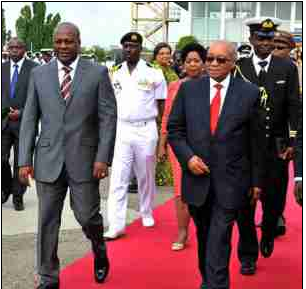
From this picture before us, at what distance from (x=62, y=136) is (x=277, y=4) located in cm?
3465

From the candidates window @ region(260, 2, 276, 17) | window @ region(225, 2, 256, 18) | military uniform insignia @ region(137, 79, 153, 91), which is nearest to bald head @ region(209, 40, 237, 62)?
military uniform insignia @ region(137, 79, 153, 91)

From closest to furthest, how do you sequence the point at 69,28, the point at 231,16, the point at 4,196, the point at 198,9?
the point at 69,28 < the point at 4,196 < the point at 231,16 < the point at 198,9

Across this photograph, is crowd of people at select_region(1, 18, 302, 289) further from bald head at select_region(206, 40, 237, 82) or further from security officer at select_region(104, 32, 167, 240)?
security officer at select_region(104, 32, 167, 240)

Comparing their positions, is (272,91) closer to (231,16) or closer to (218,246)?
(218,246)

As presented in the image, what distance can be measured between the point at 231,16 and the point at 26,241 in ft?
111

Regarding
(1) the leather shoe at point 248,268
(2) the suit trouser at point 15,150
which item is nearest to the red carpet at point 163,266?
(1) the leather shoe at point 248,268

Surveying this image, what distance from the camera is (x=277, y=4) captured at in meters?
37.6

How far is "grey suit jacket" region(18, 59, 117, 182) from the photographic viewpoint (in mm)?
4832

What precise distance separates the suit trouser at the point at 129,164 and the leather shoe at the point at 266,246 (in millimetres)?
1472

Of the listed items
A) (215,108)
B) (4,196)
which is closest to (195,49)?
(215,108)

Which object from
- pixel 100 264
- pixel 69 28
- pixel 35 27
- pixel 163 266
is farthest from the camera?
pixel 35 27

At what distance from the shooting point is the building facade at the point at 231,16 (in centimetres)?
3691

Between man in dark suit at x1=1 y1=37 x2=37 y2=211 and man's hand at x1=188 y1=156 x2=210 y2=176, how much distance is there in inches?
153

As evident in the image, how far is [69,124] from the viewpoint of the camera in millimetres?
4809
